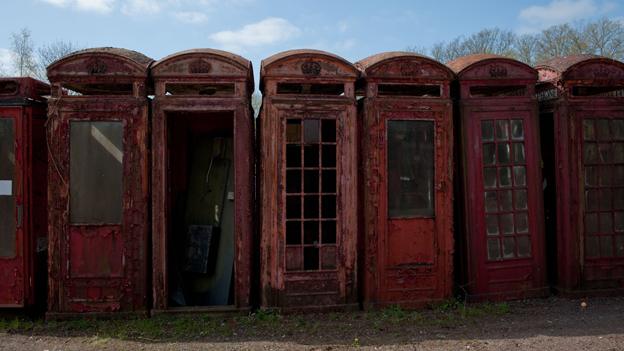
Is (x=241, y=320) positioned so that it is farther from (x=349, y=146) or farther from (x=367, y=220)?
(x=349, y=146)

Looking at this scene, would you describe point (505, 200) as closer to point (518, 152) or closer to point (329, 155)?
point (518, 152)

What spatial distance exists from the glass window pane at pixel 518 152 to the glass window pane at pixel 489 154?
267 mm

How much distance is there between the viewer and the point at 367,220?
5.40 meters

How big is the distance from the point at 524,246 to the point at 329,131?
269 cm

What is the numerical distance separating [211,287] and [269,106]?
2.39 m

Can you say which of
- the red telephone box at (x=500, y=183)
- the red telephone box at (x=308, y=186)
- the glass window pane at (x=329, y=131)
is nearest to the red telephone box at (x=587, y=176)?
the red telephone box at (x=500, y=183)

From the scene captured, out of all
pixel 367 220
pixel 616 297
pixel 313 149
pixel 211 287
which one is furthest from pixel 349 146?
pixel 616 297

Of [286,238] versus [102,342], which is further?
[286,238]

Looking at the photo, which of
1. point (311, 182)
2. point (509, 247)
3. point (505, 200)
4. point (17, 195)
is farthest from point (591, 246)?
point (17, 195)

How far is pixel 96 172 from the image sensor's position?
5.19 metres

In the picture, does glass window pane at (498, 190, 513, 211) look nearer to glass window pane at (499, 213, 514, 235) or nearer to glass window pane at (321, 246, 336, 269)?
glass window pane at (499, 213, 514, 235)

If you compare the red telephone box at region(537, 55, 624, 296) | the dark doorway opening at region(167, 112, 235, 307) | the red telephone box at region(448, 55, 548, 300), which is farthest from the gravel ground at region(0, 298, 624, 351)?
the dark doorway opening at region(167, 112, 235, 307)

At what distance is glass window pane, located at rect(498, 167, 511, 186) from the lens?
574 cm

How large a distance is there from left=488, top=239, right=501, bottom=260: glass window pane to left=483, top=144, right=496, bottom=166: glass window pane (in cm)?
91
